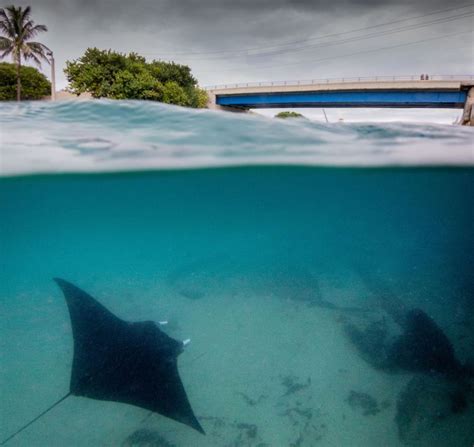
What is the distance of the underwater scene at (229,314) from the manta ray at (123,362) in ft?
0.07

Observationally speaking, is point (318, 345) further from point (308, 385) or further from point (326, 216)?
point (326, 216)

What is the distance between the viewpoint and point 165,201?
44.7 feet

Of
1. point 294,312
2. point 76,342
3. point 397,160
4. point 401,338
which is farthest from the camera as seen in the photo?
point 294,312

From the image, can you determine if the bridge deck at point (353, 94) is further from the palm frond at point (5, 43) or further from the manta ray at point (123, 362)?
A: the manta ray at point (123, 362)

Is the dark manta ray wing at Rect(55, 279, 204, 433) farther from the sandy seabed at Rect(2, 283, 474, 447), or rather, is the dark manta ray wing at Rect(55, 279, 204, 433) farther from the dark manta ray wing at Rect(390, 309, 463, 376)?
the dark manta ray wing at Rect(390, 309, 463, 376)

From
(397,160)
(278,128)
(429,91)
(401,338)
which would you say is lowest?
(401,338)

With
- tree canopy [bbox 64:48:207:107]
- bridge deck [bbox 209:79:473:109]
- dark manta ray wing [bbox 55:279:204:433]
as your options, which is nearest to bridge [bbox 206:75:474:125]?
bridge deck [bbox 209:79:473:109]

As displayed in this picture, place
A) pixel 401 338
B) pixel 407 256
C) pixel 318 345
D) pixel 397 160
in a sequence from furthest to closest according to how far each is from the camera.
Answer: pixel 407 256 < pixel 318 345 < pixel 397 160 < pixel 401 338

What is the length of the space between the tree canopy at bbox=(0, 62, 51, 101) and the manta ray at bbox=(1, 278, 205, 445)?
33746 mm

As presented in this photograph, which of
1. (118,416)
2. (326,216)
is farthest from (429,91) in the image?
(118,416)

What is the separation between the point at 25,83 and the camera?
3281cm

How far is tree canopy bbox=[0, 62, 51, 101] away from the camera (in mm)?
31688

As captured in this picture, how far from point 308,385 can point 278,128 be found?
5.44 m

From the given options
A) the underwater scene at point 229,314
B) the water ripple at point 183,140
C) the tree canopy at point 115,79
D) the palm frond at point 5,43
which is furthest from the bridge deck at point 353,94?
the water ripple at point 183,140
